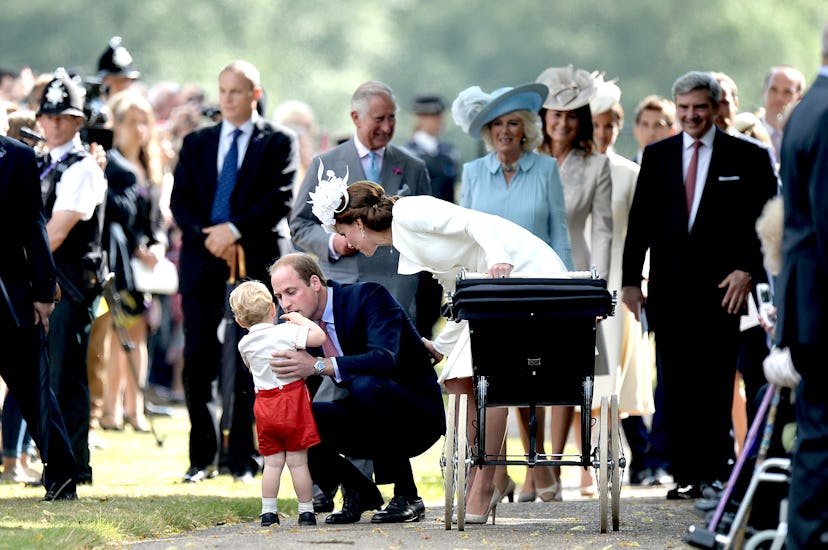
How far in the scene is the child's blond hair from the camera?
950 cm

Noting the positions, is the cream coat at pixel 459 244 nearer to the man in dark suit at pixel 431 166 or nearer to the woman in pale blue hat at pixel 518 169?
the woman in pale blue hat at pixel 518 169

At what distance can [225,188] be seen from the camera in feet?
41.7

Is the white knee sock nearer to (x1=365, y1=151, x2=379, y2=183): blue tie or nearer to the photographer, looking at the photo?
the photographer

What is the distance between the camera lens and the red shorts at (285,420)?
941 centimetres

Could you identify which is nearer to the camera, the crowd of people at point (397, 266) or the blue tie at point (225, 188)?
the crowd of people at point (397, 266)

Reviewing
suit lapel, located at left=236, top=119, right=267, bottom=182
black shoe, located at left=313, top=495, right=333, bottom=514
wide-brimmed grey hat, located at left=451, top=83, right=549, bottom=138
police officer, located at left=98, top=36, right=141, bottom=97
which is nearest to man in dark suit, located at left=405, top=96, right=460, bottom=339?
wide-brimmed grey hat, located at left=451, top=83, right=549, bottom=138

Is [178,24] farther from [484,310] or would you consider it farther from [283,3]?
[484,310]

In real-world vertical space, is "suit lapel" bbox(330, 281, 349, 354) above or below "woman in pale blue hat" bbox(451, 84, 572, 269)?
below

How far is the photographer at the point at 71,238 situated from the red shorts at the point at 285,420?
2.61m

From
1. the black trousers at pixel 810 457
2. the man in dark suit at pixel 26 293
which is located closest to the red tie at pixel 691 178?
the man in dark suit at pixel 26 293

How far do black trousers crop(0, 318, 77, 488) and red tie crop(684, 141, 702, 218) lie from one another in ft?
12.6

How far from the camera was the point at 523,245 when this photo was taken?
388 inches

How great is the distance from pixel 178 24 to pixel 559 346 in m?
36.7

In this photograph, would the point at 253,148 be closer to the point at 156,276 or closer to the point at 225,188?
the point at 225,188
